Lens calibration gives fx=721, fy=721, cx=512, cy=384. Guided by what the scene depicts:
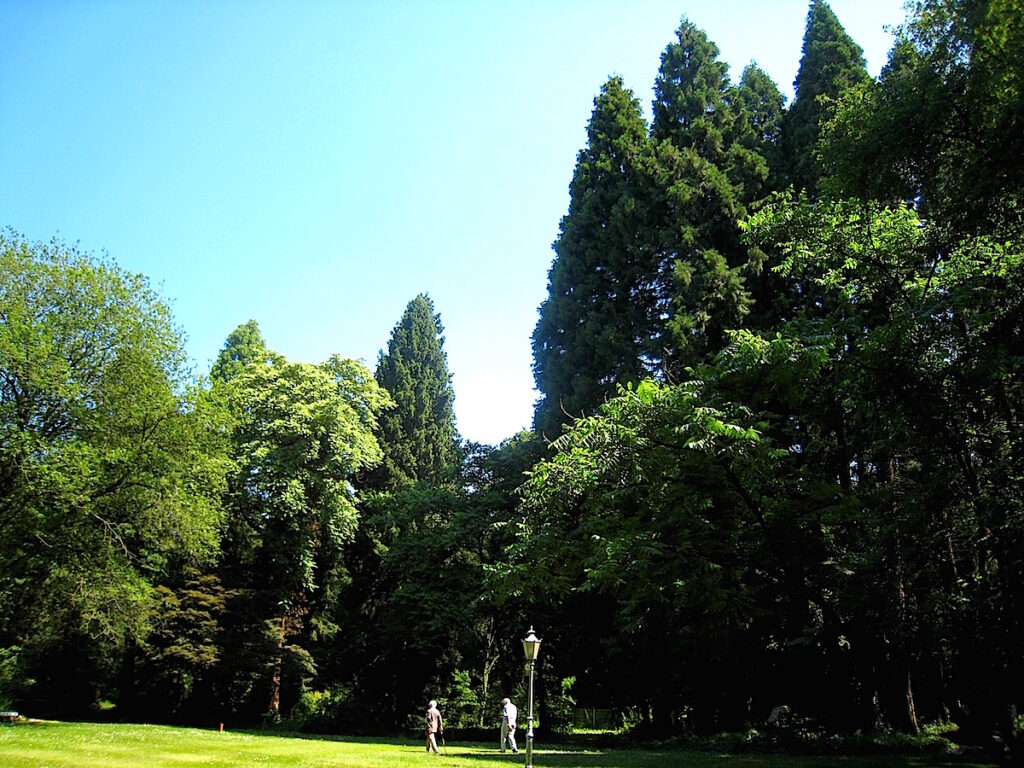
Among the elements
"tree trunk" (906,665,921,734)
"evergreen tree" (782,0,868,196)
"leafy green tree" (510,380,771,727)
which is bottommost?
"tree trunk" (906,665,921,734)

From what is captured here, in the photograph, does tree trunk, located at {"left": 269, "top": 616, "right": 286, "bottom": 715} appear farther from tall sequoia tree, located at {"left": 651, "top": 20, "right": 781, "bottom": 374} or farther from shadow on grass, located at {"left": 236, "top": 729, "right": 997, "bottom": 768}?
tall sequoia tree, located at {"left": 651, "top": 20, "right": 781, "bottom": 374}

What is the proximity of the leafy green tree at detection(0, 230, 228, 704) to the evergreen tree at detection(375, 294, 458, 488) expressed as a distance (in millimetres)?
17206

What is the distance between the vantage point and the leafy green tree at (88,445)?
20188mm

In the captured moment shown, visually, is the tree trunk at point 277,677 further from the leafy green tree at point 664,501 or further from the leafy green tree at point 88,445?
the leafy green tree at point 664,501

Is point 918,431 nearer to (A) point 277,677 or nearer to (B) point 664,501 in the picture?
(B) point 664,501

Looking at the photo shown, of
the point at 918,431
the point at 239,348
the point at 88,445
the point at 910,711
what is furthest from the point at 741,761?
the point at 239,348

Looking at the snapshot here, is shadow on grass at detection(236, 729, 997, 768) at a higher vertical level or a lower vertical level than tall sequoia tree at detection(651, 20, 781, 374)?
lower

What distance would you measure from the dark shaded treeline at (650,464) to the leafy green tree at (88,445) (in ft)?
0.33

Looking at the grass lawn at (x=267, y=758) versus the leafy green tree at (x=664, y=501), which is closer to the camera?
the leafy green tree at (x=664, y=501)

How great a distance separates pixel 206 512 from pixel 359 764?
11446 mm

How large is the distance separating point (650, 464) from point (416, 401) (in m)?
30.8


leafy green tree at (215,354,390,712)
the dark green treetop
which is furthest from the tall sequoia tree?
the dark green treetop

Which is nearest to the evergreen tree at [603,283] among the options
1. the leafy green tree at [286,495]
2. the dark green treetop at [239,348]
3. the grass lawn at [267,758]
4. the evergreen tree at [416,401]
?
the leafy green tree at [286,495]

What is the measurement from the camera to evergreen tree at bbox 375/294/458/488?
40906 millimetres
